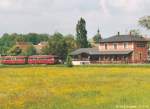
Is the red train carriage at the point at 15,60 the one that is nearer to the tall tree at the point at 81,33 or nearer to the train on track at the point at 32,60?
the train on track at the point at 32,60

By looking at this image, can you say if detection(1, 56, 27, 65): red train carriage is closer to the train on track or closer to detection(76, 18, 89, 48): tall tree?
the train on track

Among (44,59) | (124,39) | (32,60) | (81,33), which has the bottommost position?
(32,60)

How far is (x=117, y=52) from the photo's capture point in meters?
142

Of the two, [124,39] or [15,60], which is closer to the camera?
[15,60]

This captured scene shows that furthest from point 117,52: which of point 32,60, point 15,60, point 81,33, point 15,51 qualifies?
point 15,51

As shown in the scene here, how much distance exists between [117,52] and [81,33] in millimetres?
31949

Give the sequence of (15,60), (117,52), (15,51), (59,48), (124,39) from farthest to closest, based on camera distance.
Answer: (15,51), (59,48), (124,39), (15,60), (117,52)

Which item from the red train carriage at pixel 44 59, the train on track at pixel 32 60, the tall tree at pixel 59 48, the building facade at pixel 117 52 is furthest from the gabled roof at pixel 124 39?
the tall tree at pixel 59 48

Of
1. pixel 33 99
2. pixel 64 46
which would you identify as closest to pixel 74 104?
pixel 33 99

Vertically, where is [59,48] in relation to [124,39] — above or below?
below

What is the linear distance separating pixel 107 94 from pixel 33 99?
19.5ft

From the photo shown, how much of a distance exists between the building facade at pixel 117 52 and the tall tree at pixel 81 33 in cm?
2383

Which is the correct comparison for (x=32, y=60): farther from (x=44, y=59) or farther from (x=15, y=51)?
(x=15, y=51)

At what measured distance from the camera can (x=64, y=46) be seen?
16200cm
